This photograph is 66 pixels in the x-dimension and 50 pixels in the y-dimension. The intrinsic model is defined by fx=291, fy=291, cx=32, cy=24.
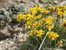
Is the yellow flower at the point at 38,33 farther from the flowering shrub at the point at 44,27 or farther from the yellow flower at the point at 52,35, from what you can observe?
the yellow flower at the point at 52,35

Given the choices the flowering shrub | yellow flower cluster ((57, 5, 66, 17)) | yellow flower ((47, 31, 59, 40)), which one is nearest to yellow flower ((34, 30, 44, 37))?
the flowering shrub

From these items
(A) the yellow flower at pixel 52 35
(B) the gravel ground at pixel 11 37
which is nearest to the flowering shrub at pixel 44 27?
(A) the yellow flower at pixel 52 35

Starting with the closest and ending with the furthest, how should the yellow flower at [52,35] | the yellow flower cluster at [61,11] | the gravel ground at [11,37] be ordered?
the yellow flower at [52,35] → the yellow flower cluster at [61,11] → the gravel ground at [11,37]

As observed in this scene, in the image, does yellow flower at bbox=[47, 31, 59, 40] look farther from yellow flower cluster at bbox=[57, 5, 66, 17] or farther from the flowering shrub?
yellow flower cluster at bbox=[57, 5, 66, 17]

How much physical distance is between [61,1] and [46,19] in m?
2.62

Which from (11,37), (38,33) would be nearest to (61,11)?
(38,33)

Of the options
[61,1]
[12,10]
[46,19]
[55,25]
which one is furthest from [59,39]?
[61,1]

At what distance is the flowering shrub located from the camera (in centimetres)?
395

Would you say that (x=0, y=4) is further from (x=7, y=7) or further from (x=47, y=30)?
(x=47, y=30)

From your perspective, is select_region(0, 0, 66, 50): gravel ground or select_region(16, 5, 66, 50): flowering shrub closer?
select_region(16, 5, 66, 50): flowering shrub

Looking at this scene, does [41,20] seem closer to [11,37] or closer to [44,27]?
[44,27]

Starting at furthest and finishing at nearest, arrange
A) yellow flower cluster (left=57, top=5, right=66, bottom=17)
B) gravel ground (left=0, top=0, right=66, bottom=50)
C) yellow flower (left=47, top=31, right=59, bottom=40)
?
gravel ground (left=0, top=0, right=66, bottom=50), yellow flower cluster (left=57, top=5, right=66, bottom=17), yellow flower (left=47, top=31, right=59, bottom=40)

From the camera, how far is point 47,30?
411 centimetres

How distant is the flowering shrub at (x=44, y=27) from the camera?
13.0 ft
